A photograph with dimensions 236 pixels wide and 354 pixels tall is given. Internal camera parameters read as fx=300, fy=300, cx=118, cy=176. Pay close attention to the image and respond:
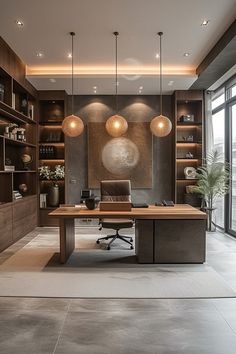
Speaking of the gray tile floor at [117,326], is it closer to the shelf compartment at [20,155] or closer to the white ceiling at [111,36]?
the white ceiling at [111,36]

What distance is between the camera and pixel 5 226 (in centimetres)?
489

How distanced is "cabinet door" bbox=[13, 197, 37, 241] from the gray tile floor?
253 cm

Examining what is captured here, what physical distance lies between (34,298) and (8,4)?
11.2 feet

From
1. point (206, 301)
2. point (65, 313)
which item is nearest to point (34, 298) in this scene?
point (65, 313)

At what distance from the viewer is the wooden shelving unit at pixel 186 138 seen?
6.80 m

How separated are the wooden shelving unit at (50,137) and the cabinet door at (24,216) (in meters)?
0.38

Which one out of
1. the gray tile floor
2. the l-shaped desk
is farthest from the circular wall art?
the gray tile floor

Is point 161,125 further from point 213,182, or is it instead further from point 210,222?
point 210,222

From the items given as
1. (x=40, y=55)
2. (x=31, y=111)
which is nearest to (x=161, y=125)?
(x=40, y=55)

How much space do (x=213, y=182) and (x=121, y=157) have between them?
7.28 ft

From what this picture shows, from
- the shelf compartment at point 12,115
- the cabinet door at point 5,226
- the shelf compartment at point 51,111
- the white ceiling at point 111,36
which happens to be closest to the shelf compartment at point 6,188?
the cabinet door at point 5,226

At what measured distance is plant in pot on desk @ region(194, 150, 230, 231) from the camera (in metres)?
6.02

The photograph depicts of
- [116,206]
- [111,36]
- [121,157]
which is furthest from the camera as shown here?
[121,157]

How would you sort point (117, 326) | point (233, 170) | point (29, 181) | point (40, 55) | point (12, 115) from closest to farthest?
point (117, 326) → point (40, 55) → point (12, 115) → point (233, 170) → point (29, 181)
